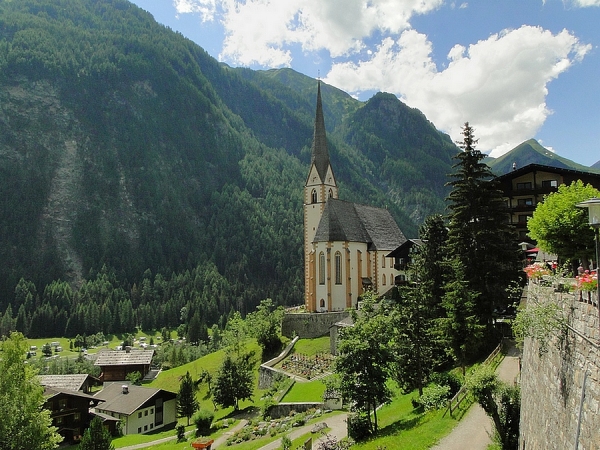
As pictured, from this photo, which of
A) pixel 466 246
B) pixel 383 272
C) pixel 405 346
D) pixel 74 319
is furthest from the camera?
pixel 74 319

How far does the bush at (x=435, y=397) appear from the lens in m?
23.8

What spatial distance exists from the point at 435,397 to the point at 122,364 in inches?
2891

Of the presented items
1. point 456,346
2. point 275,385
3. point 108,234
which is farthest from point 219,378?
point 108,234

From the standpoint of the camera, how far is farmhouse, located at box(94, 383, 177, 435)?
182 feet

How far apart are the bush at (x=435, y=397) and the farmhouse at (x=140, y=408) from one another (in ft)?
135

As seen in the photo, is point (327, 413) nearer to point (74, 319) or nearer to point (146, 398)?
point (146, 398)

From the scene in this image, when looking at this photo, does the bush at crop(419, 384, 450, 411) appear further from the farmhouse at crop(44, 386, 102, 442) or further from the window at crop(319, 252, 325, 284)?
the farmhouse at crop(44, 386, 102, 442)

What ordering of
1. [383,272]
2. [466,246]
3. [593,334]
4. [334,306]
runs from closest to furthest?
[593,334] < [466,246] < [334,306] < [383,272]

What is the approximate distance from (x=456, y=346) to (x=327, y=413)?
12.6 m

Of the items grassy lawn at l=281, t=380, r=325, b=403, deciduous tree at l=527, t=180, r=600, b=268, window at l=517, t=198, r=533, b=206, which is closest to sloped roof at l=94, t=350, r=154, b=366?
grassy lawn at l=281, t=380, r=325, b=403

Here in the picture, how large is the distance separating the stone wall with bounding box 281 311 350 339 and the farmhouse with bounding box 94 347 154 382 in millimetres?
38930

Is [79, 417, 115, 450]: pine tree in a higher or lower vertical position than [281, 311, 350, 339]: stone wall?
lower

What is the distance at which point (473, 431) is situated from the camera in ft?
65.1

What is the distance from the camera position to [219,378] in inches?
1833
